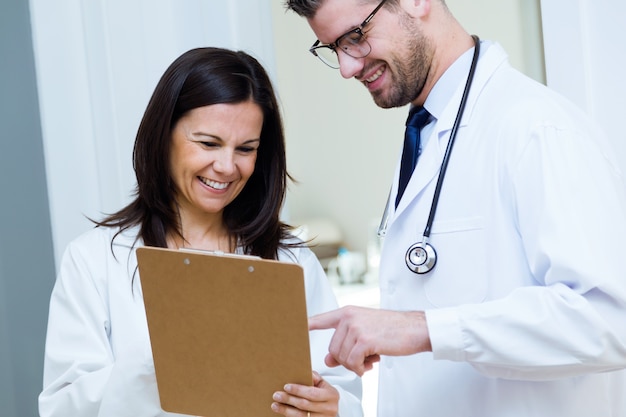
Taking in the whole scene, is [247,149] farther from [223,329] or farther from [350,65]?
[223,329]

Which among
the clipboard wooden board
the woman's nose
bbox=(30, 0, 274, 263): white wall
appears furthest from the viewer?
bbox=(30, 0, 274, 263): white wall

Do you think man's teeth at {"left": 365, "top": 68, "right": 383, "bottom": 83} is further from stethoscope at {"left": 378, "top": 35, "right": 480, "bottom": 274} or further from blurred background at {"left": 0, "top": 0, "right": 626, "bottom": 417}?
blurred background at {"left": 0, "top": 0, "right": 626, "bottom": 417}

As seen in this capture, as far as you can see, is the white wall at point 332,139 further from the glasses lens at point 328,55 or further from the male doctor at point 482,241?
the male doctor at point 482,241

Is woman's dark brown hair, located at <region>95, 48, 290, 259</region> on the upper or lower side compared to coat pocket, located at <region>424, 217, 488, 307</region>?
upper

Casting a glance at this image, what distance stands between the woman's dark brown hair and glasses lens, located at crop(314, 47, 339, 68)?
5.6 inches

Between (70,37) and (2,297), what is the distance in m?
0.65

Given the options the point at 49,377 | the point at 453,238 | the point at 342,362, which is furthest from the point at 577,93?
the point at 49,377

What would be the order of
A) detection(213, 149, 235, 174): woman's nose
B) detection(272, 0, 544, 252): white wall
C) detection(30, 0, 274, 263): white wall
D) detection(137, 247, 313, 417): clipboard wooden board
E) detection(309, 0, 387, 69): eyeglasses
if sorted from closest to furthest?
detection(137, 247, 313, 417): clipboard wooden board
detection(309, 0, 387, 69): eyeglasses
detection(213, 149, 235, 174): woman's nose
detection(30, 0, 274, 263): white wall
detection(272, 0, 544, 252): white wall

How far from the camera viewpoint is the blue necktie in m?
1.33

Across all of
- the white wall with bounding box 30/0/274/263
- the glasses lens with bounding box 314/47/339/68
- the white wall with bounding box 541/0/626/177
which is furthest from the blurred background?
the glasses lens with bounding box 314/47/339/68

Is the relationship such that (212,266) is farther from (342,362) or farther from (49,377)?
(49,377)

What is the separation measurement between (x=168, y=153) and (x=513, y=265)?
0.71m

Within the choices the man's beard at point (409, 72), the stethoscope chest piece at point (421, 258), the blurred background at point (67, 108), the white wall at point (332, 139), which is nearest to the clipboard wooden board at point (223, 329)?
the stethoscope chest piece at point (421, 258)

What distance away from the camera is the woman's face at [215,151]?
1409 millimetres
